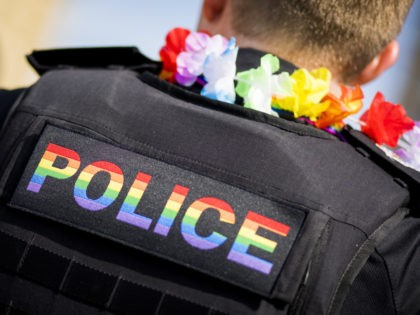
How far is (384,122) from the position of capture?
1.45 meters

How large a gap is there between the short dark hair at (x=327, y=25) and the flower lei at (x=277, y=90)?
6 cm

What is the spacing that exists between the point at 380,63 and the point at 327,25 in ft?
0.75

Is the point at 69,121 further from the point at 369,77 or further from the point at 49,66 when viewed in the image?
the point at 369,77

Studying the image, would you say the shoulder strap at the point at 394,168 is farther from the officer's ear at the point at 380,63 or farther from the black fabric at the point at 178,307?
the black fabric at the point at 178,307

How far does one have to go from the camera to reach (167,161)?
1.12 metres

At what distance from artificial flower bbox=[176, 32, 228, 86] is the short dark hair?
8 cm

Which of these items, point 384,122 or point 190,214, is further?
point 384,122

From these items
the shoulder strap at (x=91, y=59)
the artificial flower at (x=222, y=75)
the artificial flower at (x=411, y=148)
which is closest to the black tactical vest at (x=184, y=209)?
the artificial flower at (x=222, y=75)

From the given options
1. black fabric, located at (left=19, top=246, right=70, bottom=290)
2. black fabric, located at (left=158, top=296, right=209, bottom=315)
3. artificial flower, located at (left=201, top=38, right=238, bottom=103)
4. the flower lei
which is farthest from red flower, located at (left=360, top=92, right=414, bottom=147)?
black fabric, located at (left=19, top=246, right=70, bottom=290)

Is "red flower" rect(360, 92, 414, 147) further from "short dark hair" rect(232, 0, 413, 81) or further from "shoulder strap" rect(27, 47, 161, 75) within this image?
"shoulder strap" rect(27, 47, 161, 75)

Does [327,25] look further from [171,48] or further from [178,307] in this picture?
[178,307]

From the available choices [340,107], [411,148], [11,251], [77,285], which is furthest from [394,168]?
[11,251]

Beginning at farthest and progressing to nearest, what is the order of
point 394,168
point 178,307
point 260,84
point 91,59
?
point 91,59, point 260,84, point 394,168, point 178,307

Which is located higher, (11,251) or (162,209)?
(162,209)
